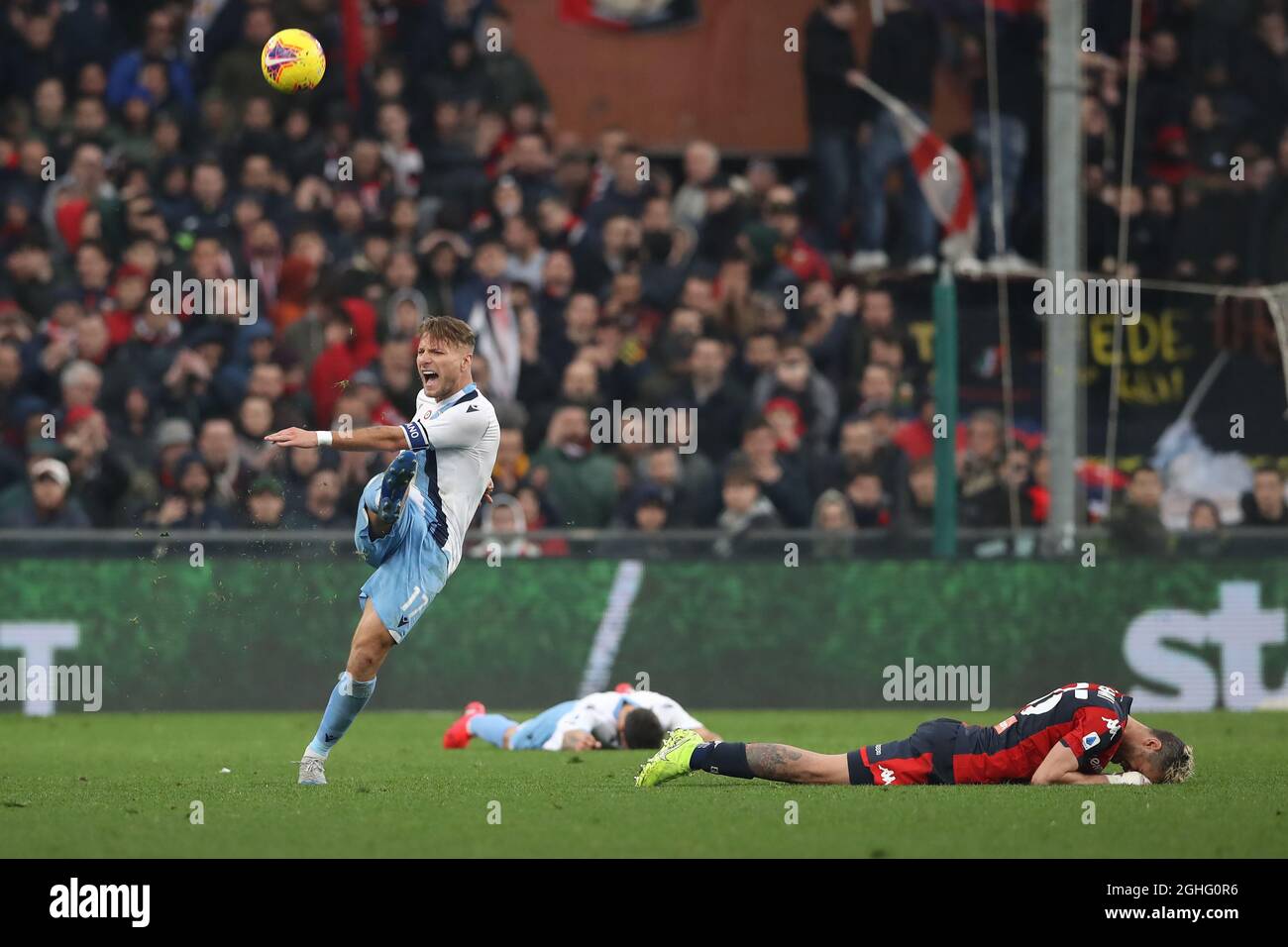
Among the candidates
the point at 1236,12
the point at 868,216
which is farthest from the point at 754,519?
the point at 1236,12

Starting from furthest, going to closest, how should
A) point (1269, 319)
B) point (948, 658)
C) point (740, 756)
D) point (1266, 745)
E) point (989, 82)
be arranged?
point (989, 82)
point (1269, 319)
point (948, 658)
point (1266, 745)
point (740, 756)

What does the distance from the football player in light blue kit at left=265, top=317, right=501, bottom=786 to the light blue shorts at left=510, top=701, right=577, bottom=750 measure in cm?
273

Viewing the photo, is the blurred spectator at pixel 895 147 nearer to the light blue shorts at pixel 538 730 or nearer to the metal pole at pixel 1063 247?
the metal pole at pixel 1063 247

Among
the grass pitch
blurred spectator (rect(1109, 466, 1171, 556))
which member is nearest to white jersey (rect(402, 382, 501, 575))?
the grass pitch

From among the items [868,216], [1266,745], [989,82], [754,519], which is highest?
[989,82]

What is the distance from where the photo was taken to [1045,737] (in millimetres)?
10508

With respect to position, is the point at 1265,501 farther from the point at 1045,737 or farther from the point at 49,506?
the point at 49,506

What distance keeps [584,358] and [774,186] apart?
3.18 m

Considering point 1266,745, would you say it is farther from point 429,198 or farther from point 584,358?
point 429,198

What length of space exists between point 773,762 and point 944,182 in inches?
393

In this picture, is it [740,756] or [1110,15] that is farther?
[1110,15]

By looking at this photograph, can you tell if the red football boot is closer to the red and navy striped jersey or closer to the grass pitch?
the grass pitch

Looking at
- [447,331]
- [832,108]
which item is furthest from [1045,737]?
[832,108]

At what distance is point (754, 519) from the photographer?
55.6 feet
